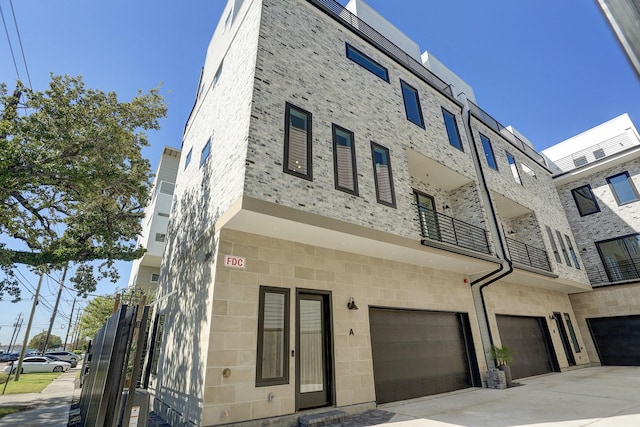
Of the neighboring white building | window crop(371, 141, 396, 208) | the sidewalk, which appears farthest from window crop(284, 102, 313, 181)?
the neighboring white building

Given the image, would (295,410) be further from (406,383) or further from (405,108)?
(405,108)

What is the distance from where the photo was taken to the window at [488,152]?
1278 centimetres

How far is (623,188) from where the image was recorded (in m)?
14.8

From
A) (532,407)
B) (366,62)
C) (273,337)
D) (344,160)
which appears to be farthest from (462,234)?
(273,337)

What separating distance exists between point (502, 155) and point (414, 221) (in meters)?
8.53

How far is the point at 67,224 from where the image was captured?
1103 centimetres

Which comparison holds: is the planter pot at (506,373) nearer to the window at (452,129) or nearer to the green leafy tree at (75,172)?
the window at (452,129)

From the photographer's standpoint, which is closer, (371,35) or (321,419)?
(321,419)

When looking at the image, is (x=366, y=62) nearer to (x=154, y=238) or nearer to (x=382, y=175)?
(x=382, y=175)

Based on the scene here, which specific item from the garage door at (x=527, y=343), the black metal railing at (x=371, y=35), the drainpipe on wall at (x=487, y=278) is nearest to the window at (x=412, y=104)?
the black metal railing at (x=371, y=35)

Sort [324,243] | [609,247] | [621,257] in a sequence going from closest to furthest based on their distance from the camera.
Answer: [324,243], [621,257], [609,247]

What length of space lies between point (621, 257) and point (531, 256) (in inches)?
222

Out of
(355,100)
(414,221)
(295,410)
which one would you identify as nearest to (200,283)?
(295,410)

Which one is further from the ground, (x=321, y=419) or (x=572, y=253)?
(x=572, y=253)
